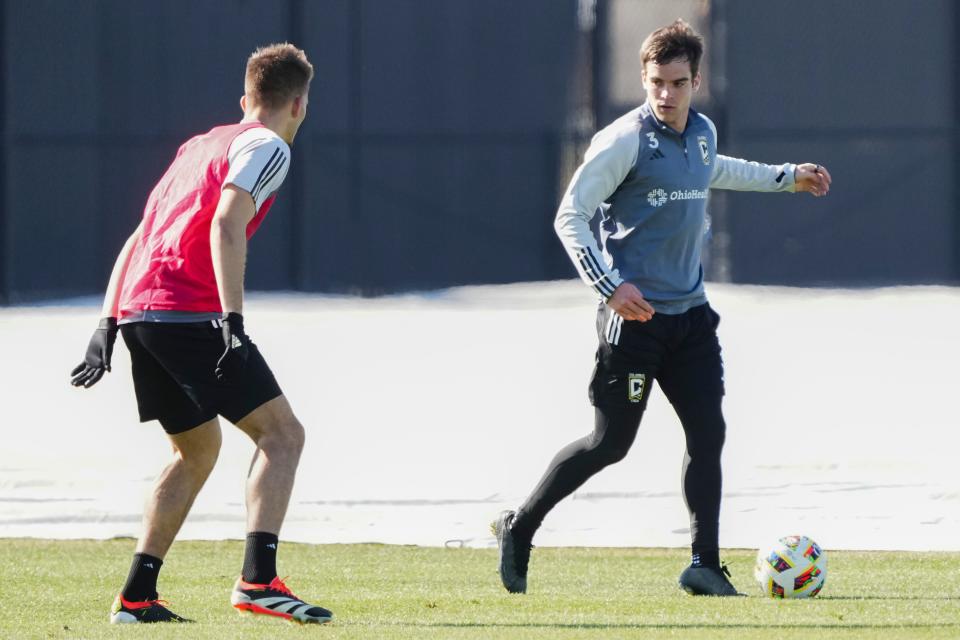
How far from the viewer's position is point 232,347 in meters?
5.20

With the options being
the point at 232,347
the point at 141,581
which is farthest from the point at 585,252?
the point at 141,581

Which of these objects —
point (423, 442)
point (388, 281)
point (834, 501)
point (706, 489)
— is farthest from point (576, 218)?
point (388, 281)

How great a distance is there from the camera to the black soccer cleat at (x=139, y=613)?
5.44 metres

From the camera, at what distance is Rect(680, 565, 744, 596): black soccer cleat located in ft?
20.0

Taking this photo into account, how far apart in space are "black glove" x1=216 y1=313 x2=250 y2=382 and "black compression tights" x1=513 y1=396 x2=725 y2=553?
4.76 feet

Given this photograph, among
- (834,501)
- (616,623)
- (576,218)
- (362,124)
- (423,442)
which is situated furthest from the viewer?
(362,124)

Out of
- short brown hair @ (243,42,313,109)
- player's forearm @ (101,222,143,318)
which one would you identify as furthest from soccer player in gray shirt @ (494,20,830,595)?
player's forearm @ (101,222,143,318)

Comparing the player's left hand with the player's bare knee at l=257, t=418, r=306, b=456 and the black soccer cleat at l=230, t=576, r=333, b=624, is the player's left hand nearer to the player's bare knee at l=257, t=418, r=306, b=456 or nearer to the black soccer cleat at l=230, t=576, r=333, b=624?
the player's bare knee at l=257, t=418, r=306, b=456

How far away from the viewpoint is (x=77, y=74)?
21438 mm

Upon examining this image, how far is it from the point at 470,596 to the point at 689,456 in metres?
0.88

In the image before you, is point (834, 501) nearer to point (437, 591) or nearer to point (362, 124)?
point (437, 591)

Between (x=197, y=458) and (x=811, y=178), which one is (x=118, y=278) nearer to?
(x=197, y=458)

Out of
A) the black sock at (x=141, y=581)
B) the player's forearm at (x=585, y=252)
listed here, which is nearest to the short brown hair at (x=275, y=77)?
the player's forearm at (x=585, y=252)

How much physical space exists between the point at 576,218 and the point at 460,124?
15351 mm
